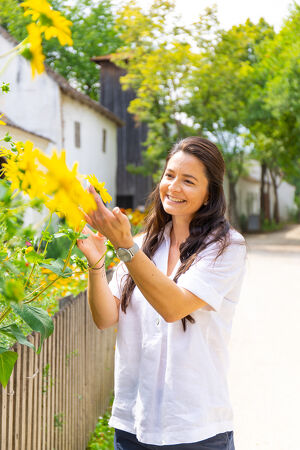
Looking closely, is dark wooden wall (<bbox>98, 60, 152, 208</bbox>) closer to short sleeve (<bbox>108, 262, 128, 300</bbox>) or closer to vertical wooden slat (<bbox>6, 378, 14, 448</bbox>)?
vertical wooden slat (<bbox>6, 378, 14, 448</bbox>)

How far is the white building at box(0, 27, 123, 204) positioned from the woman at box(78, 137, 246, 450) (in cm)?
1176

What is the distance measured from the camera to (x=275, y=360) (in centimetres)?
688

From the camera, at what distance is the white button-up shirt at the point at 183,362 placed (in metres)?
1.97

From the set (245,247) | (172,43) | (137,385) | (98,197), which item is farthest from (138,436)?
(172,43)

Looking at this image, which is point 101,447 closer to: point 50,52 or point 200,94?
point 200,94

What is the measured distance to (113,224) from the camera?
1.55 m

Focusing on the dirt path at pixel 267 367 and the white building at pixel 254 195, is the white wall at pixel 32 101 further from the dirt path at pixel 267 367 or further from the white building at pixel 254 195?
the white building at pixel 254 195

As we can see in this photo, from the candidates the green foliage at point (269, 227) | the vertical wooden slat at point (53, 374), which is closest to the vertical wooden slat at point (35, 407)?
the vertical wooden slat at point (53, 374)

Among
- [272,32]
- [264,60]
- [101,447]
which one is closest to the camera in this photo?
[101,447]

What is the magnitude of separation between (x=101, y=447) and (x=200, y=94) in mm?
21254

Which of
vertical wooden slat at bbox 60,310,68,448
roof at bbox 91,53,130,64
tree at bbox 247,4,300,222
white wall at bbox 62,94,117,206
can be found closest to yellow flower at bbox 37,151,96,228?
vertical wooden slat at bbox 60,310,68,448

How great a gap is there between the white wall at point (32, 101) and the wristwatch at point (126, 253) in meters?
14.7

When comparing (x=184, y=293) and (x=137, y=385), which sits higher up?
(x=184, y=293)

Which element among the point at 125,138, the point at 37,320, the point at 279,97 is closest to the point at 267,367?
the point at 37,320
